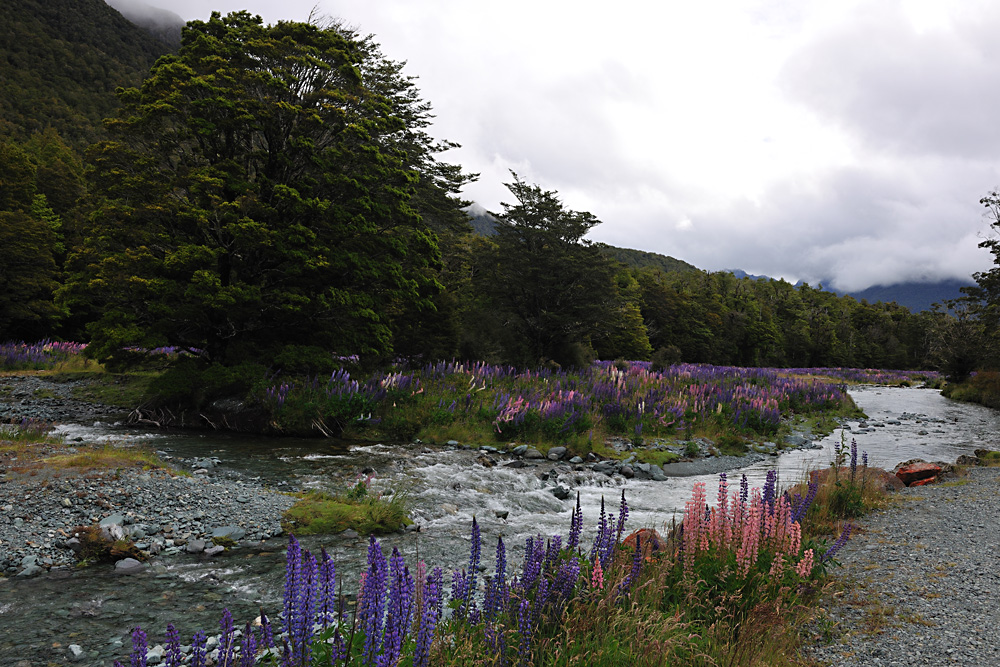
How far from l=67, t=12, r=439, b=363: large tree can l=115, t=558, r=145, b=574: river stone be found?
901 cm

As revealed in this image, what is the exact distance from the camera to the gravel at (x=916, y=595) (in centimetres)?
372

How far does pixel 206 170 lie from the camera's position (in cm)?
1352

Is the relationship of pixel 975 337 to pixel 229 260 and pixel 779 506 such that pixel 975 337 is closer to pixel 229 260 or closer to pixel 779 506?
pixel 779 506

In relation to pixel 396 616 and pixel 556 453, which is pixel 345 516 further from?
pixel 556 453

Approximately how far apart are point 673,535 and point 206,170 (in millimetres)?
14806

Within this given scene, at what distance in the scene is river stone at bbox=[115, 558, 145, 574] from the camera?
16.1 feet

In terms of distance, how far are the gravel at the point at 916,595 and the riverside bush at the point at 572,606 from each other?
0.36 meters

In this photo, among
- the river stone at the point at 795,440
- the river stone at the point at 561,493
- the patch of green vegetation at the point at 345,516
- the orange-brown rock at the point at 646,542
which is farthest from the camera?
the river stone at the point at 795,440

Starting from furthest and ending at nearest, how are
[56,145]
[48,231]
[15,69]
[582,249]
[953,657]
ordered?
1. [15,69]
2. [56,145]
3. [48,231]
4. [582,249]
5. [953,657]

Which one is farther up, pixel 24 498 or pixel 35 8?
pixel 35 8

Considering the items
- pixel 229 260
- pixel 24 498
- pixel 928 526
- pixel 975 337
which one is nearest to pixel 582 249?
pixel 229 260

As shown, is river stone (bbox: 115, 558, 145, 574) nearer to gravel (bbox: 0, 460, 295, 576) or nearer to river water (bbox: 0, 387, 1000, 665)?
river water (bbox: 0, 387, 1000, 665)

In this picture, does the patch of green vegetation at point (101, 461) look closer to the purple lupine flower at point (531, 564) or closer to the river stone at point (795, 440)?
the purple lupine flower at point (531, 564)

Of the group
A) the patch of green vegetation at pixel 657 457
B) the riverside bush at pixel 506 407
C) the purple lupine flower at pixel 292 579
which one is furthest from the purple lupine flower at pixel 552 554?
the riverside bush at pixel 506 407
